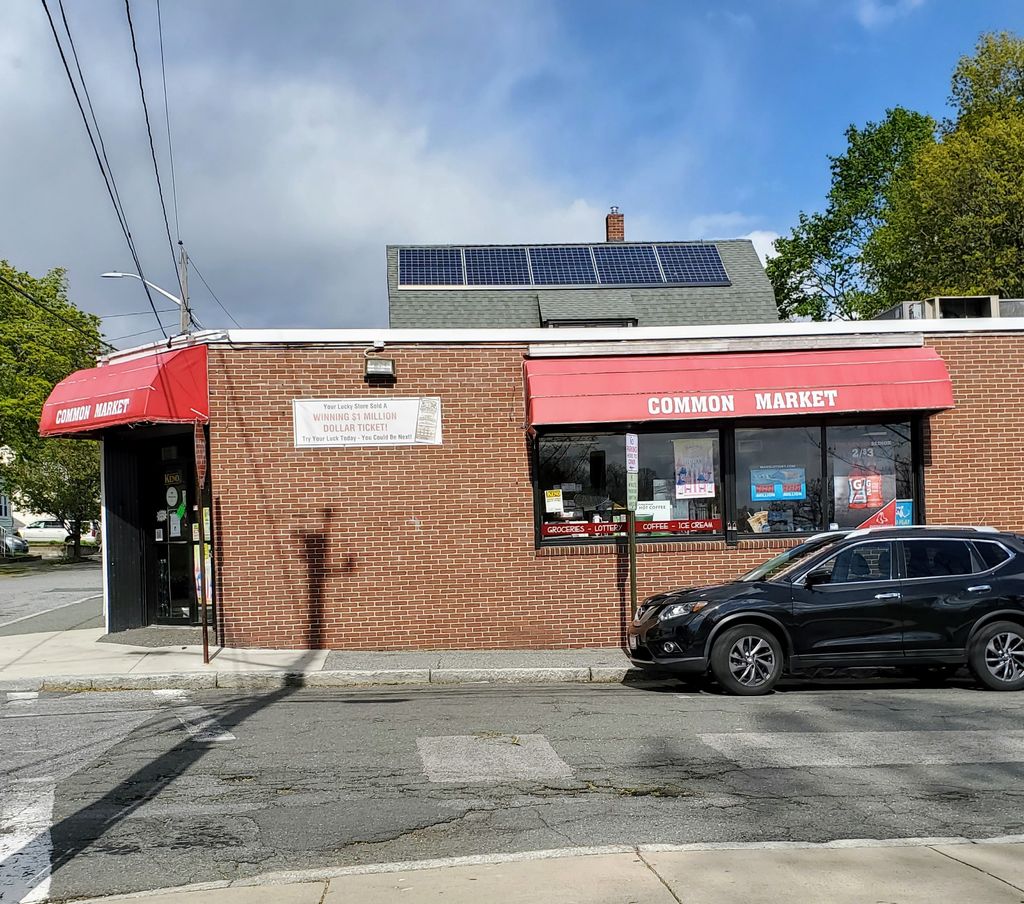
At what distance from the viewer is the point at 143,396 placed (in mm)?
12656

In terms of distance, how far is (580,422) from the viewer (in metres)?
13.0

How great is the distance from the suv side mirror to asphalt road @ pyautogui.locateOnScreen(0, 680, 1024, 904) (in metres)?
1.12

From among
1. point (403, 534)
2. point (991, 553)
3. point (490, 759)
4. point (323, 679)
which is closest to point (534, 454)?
point (403, 534)

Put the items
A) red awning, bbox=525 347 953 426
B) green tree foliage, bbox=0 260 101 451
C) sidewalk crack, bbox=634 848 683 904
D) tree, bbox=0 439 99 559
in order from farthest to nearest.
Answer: tree, bbox=0 439 99 559 → green tree foliage, bbox=0 260 101 451 → red awning, bbox=525 347 953 426 → sidewalk crack, bbox=634 848 683 904

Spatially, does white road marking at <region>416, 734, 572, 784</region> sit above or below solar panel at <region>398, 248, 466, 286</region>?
below

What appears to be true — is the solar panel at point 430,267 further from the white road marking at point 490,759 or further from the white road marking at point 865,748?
the white road marking at point 865,748

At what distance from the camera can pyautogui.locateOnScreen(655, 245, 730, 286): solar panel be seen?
20.3 m

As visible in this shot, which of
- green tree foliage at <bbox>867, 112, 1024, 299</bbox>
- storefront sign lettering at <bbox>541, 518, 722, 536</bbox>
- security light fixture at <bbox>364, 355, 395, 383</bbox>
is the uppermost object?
green tree foliage at <bbox>867, 112, 1024, 299</bbox>

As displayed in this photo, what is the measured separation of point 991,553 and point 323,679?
7296 millimetres

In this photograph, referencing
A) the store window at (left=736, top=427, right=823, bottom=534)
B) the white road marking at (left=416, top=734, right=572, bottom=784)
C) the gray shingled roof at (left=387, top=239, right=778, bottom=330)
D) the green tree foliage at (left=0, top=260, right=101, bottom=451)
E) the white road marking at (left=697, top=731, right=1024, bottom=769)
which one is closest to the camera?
the white road marking at (left=416, top=734, right=572, bottom=784)

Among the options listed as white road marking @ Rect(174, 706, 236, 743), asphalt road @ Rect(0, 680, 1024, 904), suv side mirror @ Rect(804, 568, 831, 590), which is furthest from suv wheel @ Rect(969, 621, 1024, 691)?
white road marking @ Rect(174, 706, 236, 743)

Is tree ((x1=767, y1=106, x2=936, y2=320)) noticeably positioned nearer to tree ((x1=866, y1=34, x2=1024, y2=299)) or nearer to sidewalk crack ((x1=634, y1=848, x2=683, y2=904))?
tree ((x1=866, y1=34, x2=1024, y2=299))

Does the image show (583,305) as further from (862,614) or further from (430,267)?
(862,614)

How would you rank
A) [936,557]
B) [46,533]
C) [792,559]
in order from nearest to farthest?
[936,557] → [792,559] → [46,533]
